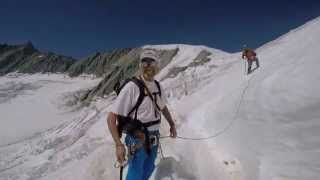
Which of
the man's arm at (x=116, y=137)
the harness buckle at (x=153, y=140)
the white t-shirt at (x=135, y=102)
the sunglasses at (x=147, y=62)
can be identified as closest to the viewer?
the man's arm at (x=116, y=137)

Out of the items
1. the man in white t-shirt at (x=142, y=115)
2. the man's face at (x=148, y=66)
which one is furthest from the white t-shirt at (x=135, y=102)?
the man's face at (x=148, y=66)

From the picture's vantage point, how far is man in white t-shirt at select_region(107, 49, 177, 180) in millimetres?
5086

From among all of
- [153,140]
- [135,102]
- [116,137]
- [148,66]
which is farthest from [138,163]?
[148,66]

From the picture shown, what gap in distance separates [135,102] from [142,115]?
0.25 meters

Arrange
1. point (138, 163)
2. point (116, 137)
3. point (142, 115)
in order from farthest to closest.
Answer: point (138, 163)
point (142, 115)
point (116, 137)

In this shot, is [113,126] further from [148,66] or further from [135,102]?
[148,66]

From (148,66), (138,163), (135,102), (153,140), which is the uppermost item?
(148,66)

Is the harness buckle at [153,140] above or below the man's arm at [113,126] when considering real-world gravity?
below

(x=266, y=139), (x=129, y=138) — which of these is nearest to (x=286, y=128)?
(x=266, y=139)

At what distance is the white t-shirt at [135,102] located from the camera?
16.7 feet

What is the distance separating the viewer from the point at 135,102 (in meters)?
5.16

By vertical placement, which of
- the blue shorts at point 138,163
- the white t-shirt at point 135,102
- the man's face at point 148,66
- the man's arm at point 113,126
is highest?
the man's face at point 148,66

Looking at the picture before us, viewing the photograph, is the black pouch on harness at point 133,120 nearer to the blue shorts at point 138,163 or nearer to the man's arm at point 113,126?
the man's arm at point 113,126

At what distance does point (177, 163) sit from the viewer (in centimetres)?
805
